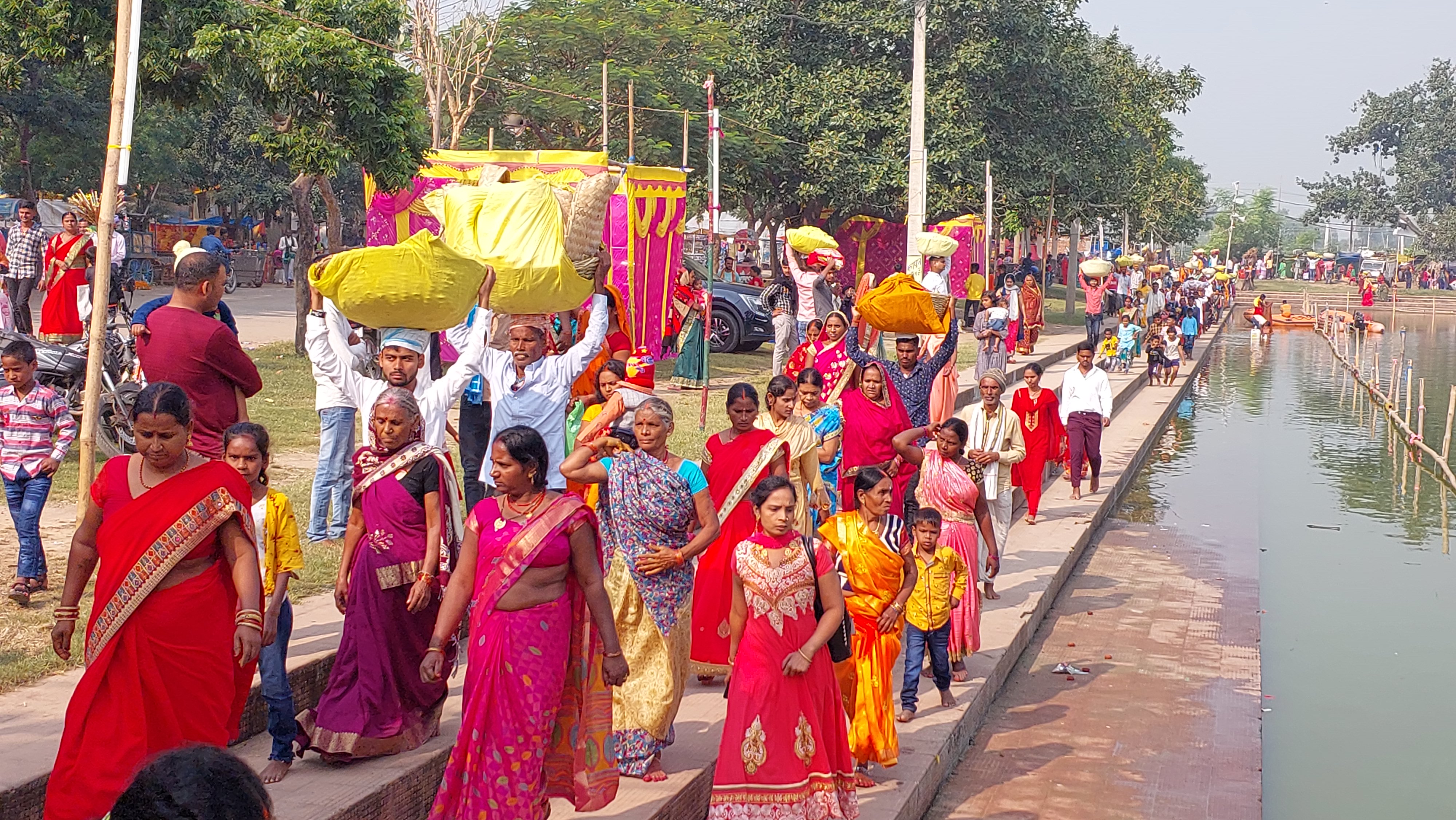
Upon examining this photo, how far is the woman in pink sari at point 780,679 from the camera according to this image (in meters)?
4.88

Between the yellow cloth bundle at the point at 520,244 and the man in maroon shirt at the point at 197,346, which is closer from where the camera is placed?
the man in maroon shirt at the point at 197,346

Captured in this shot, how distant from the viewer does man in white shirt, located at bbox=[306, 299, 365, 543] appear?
22.4ft

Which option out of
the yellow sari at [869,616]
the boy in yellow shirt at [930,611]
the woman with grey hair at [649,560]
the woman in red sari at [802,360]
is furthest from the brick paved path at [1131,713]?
the woman in red sari at [802,360]

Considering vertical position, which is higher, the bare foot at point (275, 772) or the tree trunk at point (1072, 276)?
the tree trunk at point (1072, 276)

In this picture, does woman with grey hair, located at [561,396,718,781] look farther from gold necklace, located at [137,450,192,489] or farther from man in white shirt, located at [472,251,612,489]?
gold necklace, located at [137,450,192,489]

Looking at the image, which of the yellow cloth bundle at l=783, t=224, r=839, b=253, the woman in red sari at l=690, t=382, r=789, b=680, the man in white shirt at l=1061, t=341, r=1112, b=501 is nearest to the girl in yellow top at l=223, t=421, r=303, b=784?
the woman in red sari at l=690, t=382, r=789, b=680

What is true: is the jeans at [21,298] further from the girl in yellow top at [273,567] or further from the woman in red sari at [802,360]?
the girl in yellow top at [273,567]

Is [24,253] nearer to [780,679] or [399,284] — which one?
[399,284]

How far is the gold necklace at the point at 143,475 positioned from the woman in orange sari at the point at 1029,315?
2090 cm

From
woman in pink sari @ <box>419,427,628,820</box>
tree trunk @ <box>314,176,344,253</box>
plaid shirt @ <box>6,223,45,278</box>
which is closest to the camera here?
woman in pink sari @ <box>419,427,628,820</box>

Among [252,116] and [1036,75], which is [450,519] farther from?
[252,116]

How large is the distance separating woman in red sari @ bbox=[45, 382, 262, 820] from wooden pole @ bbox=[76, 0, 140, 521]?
Result: 88.6 inches

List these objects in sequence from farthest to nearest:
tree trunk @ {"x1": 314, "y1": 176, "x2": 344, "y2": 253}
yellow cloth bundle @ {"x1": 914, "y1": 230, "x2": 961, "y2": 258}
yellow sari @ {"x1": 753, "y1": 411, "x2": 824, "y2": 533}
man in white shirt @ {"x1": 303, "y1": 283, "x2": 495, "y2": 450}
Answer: tree trunk @ {"x1": 314, "y1": 176, "x2": 344, "y2": 253}, yellow cloth bundle @ {"x1": 914, "y1": 230, "x2": 961, "y2": 258}, yellow sari @ {"x1": 753, "y1": 411, "x2": 824, "y2": 533}, man in white shirt @ {"x1": 303, "y1": 283, "x2": 495, "y2": 450}

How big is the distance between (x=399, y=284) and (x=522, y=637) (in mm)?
2046
